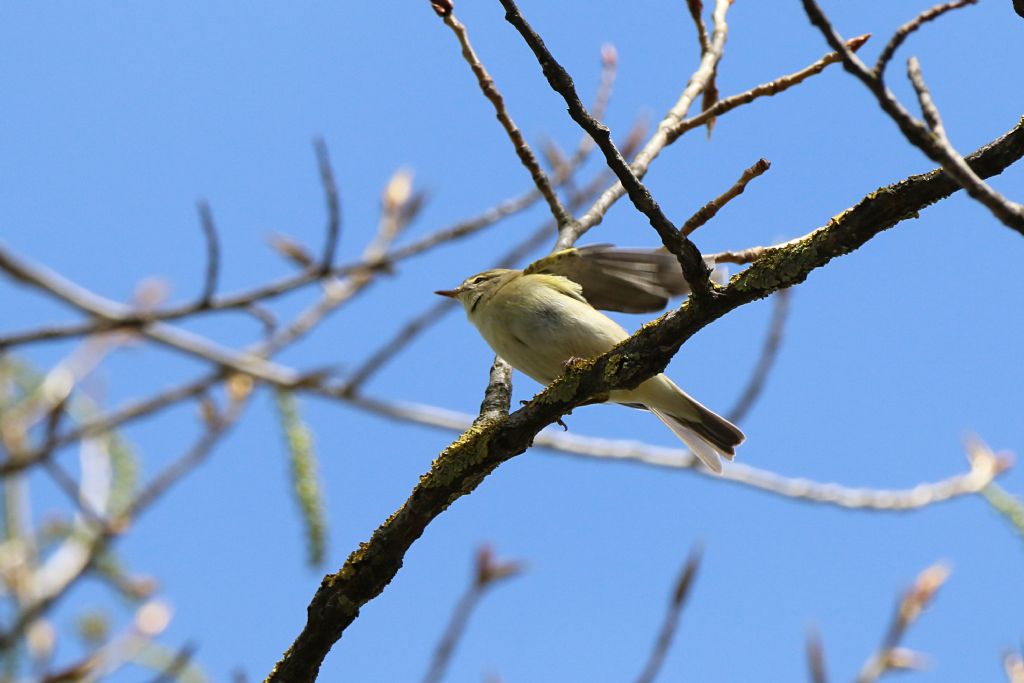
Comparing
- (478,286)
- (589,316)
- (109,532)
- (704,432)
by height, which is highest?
(478,286)

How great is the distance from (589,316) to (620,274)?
0.24m

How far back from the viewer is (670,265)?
411 centimetres

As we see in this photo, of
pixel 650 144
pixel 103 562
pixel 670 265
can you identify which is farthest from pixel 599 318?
pixel 103 562

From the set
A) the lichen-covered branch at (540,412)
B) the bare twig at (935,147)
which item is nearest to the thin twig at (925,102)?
the bare twig at (935,147)

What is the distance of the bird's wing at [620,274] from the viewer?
4.14 metres

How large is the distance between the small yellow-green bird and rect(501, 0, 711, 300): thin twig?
59.9 inches

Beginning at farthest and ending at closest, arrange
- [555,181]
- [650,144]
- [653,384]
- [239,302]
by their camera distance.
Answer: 1. [555,181]
2. [653,384]
3. [650,144]
4. [239,302]

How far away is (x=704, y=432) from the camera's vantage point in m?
4.79

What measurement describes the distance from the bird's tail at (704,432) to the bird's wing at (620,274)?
0.54 m

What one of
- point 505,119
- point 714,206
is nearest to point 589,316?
point 505,119

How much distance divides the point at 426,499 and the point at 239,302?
146 cm

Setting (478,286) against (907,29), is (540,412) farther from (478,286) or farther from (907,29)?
(478,286)

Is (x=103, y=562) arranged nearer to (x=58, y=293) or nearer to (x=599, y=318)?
(x=58, y=293)

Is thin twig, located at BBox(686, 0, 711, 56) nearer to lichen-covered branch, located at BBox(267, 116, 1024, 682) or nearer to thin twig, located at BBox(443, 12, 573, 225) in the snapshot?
thin twig, located at BBox(443, 12, 573, 225)
